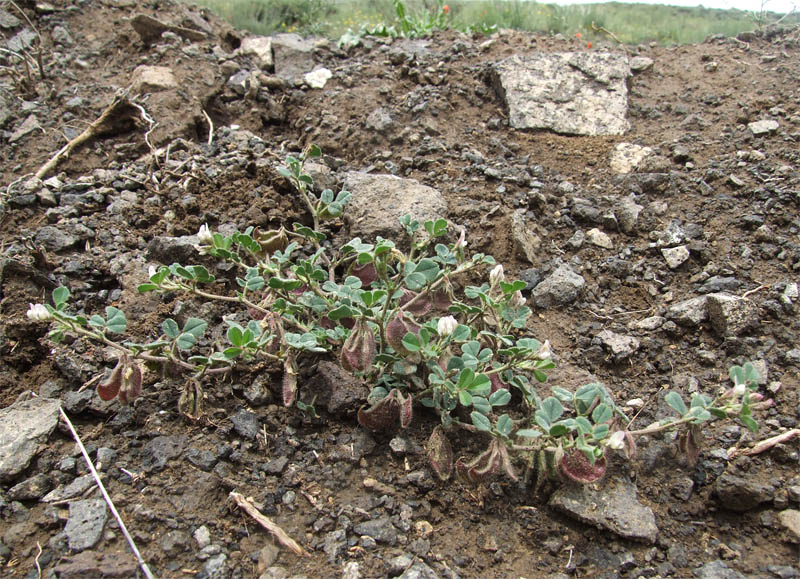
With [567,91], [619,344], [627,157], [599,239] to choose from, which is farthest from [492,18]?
[619,344]

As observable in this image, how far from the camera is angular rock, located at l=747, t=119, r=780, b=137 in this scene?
10.8 ft

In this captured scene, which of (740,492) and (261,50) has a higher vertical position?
(261,50)

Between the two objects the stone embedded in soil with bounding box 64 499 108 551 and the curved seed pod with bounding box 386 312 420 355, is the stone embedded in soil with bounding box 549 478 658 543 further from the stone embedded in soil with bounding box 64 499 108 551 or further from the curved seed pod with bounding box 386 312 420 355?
the stone embedded in soil with bounding box 64 499 108 551

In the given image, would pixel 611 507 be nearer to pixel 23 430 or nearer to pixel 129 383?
pixel 129 383

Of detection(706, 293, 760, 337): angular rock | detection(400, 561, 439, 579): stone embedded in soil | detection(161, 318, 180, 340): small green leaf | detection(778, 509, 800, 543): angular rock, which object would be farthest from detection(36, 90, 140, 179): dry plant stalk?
detection(778, 509, 800, 543): angular rock

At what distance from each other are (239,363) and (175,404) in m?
0.26

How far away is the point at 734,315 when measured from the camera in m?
2.30

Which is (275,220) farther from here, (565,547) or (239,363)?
(565,547)

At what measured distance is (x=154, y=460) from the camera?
191 cm

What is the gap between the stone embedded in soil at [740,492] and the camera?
1771 mm

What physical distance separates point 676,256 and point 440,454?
59.6 inches

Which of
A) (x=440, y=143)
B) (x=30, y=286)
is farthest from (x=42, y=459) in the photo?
(x=440, y=143)

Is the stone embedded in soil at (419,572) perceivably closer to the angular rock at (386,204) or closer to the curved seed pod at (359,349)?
the curved seed pod at (359,349)

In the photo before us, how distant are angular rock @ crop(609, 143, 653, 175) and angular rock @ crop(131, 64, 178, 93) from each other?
8.91ft
